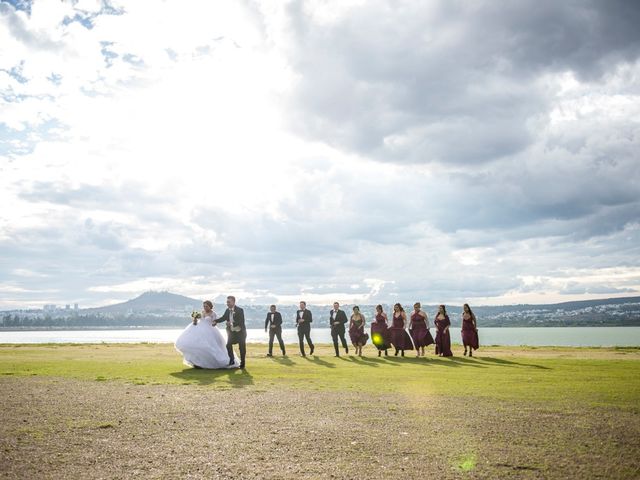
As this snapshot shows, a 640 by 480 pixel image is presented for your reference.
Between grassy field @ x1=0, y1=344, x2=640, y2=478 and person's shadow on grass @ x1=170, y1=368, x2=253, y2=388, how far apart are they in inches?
10.7

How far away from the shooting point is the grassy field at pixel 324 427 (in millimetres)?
7477

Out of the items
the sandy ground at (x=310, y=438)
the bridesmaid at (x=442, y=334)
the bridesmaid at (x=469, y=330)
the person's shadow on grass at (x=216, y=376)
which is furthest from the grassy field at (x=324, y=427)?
the bridesmaid at (x=469, y=330)

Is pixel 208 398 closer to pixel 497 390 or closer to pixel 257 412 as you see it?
pixel 257 412

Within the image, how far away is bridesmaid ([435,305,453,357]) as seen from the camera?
95.5 ft

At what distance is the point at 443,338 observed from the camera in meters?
29.3

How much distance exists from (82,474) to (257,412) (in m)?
4.89

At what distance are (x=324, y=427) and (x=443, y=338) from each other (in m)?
20.4

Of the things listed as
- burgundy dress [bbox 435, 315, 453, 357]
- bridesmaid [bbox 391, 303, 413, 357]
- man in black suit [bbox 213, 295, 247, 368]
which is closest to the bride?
man in black suit [bbox 213, 295, 247, 368]

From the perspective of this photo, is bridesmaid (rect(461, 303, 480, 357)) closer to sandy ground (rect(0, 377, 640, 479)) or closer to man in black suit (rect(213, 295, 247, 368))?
man in black suit (rect(213, 295, 247, 368))

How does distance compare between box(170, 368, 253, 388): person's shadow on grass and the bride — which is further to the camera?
the bride

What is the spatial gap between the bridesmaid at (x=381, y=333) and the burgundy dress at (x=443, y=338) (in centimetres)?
278

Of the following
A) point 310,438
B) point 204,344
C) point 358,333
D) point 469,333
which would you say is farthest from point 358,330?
point 310,438

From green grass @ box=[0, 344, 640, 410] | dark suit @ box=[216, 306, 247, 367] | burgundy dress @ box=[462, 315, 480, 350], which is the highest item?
dark suit @ box=[216, 306, 247, 367]

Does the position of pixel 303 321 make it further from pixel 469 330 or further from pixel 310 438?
pixel 310 438
